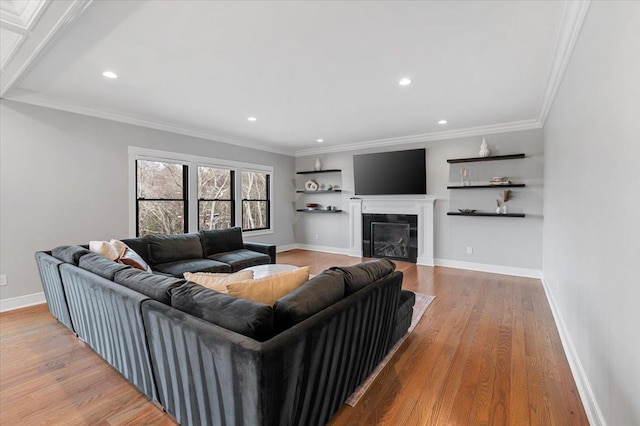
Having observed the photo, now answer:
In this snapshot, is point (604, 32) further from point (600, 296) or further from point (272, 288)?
point (272, 288)

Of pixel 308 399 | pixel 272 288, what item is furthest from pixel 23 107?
pixel 308 399

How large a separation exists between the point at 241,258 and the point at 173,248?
929 millimetres

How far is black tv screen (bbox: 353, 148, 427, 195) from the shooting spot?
5738mm

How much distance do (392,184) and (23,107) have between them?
18.8ft

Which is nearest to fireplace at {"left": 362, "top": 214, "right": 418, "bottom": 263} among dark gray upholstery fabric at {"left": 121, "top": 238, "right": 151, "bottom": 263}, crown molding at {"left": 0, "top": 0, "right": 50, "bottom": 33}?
dark gray upholstery fabric at {"left": 121, "top": 238, "right": 151, "bottom": 263}

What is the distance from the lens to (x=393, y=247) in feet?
20.4

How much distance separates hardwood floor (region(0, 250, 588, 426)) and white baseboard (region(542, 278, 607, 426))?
5 cm

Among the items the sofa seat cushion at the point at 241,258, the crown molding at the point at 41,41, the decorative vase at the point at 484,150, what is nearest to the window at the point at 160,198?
the sofa seat cushion at the point at 241,258

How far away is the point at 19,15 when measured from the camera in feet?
6.61

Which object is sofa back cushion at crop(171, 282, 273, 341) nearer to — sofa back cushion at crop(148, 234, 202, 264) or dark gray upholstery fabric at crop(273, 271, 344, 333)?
dark gray upholstery fabric at crop(273, 271, 344, 333)

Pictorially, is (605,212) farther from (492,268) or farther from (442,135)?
(442,135)

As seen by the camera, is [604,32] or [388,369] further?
[388,369]

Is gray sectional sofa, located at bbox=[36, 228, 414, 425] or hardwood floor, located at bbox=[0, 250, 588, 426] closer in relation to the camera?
gray sectional sofa, located at bbox=[36, 228, 414, 425]

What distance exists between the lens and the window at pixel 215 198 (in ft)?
18.3
